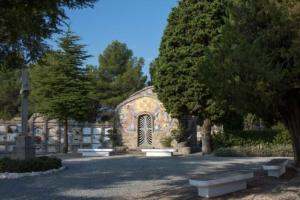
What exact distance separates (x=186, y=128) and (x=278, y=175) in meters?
17.0

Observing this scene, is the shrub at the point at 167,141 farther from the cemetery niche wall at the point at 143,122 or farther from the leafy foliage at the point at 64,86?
the leafy foliage at the point at 64,86

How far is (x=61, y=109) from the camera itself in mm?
28672

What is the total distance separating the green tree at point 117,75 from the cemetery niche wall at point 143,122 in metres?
13.0

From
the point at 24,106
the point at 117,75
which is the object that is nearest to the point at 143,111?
the point at 24,106

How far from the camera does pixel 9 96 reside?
55.4 metres

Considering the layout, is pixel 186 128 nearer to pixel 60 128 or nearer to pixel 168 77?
pixel 168 77

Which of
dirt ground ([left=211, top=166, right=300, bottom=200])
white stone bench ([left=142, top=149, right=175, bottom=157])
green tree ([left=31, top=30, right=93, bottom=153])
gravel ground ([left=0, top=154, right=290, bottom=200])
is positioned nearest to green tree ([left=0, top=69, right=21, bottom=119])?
green tree ([left=31, top=30, right=93, bottom=153])

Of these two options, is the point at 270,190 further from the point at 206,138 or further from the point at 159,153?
the point at 206,138

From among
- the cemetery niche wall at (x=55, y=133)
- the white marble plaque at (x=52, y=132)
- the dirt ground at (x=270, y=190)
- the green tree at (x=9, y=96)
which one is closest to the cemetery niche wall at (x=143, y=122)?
the cemetery niche wall at (x=55, y=133)

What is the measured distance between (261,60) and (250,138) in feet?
48.0

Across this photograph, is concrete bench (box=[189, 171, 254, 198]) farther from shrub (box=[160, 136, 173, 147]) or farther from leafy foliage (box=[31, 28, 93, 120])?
shrub (box=[160, 136, 173, 147])

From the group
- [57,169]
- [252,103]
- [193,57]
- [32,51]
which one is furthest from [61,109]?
[32,51]

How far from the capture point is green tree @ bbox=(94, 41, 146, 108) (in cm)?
4917

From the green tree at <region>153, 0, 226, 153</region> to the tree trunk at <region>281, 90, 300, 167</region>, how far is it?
32.6ft
